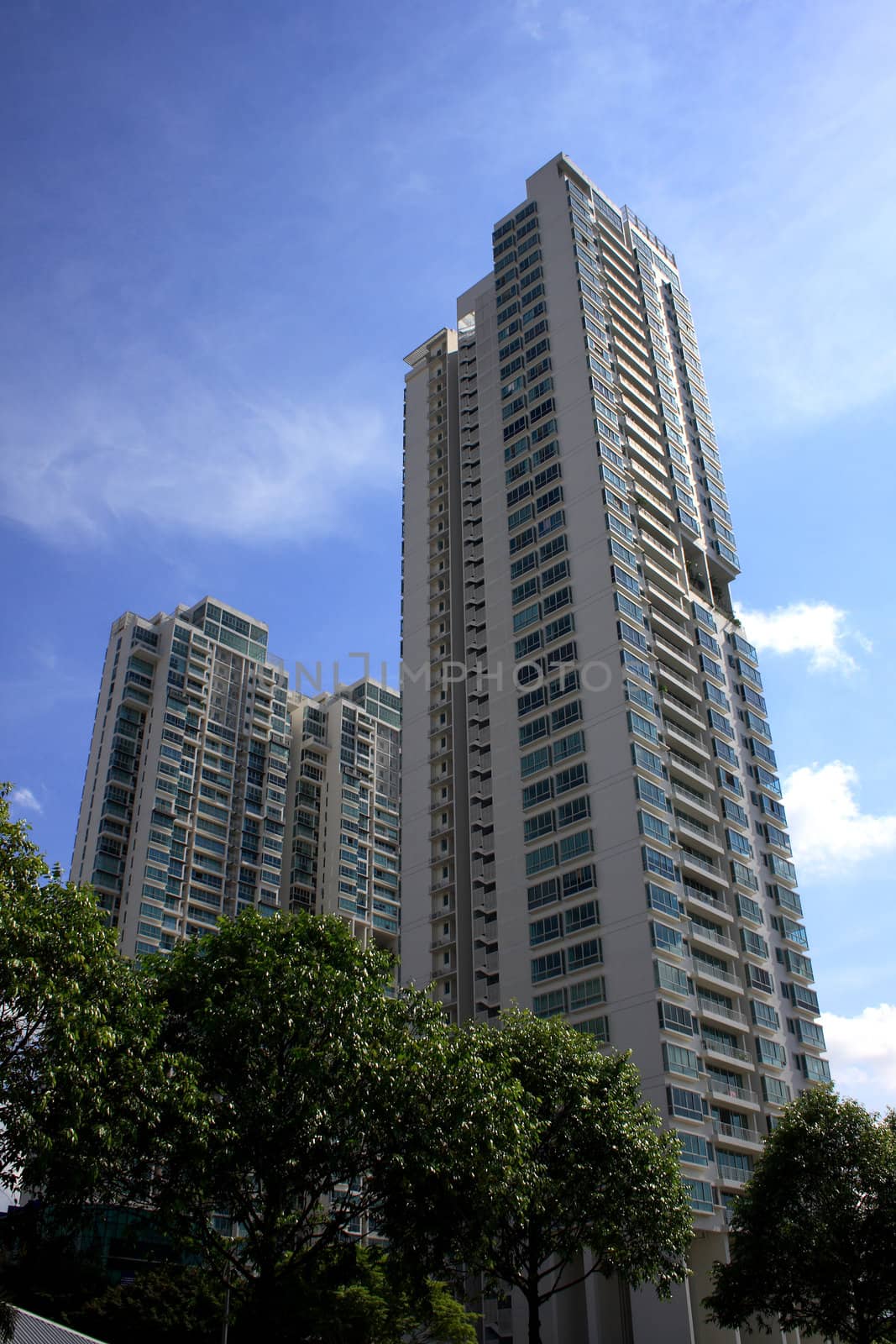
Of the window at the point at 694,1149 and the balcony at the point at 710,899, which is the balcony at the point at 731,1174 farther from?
the balcony at the point at 710,899

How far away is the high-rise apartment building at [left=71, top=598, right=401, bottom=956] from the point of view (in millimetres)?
106562

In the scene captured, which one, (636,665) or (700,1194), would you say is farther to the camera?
(636,665)

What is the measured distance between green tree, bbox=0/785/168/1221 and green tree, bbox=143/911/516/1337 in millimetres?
1541

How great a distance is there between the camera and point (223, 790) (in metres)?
116

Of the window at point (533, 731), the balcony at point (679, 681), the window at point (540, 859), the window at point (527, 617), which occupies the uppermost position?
the window at point (527, 617)

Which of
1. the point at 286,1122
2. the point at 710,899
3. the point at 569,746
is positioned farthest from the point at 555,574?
the point at 286,1122

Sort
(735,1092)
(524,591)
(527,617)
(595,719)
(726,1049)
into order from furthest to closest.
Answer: (524,591), (527,617), (595,719), (726,1049), (735,1092)

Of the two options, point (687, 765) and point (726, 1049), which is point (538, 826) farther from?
point (726, 1049)

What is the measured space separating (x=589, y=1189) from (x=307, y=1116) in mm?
13689

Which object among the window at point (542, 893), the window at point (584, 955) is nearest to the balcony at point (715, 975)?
the window at point (584, 955)

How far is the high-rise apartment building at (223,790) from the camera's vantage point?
10656 cm

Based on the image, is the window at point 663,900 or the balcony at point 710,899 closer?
the window at point 663,900

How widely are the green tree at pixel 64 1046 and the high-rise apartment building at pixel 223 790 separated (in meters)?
76.0

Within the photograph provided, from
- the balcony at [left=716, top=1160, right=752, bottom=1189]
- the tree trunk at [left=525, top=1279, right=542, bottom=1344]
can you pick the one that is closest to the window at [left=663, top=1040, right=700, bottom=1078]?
the balcony at [left=716, top=1160, right=752, bottom=1189]
